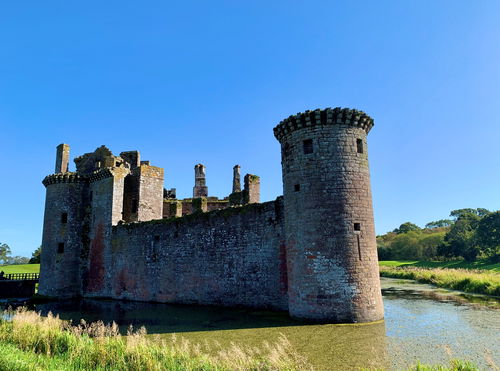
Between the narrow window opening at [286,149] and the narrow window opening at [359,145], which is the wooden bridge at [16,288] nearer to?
the narrow window opening at [286,149]

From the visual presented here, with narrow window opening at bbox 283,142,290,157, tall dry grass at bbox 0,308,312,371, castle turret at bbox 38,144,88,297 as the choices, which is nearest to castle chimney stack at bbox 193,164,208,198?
castle turret at bbox 38,144,88,297

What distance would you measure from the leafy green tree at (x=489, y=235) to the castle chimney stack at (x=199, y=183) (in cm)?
4689

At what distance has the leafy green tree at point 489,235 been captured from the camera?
53.9 metres

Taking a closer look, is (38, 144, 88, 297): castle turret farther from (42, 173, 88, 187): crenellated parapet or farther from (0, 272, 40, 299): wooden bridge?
(0, 272, 40, 299): wooden bridge

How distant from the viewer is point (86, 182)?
2892 centimetres

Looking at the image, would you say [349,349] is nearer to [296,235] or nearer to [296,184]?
[296,235]

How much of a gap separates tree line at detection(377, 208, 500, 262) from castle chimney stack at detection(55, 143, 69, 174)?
5709 cm

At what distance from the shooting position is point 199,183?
3338cm

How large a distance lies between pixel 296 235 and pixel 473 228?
63256mm

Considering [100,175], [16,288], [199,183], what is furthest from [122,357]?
[16,288]

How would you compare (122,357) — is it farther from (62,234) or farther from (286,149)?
(62,234)

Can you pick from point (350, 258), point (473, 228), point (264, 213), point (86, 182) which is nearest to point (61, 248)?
point (86, 182)

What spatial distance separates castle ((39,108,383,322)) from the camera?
533 inches

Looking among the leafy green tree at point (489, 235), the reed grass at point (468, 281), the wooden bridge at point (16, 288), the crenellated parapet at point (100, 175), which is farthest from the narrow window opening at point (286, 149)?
the leafy green tree at point (489, 235)
